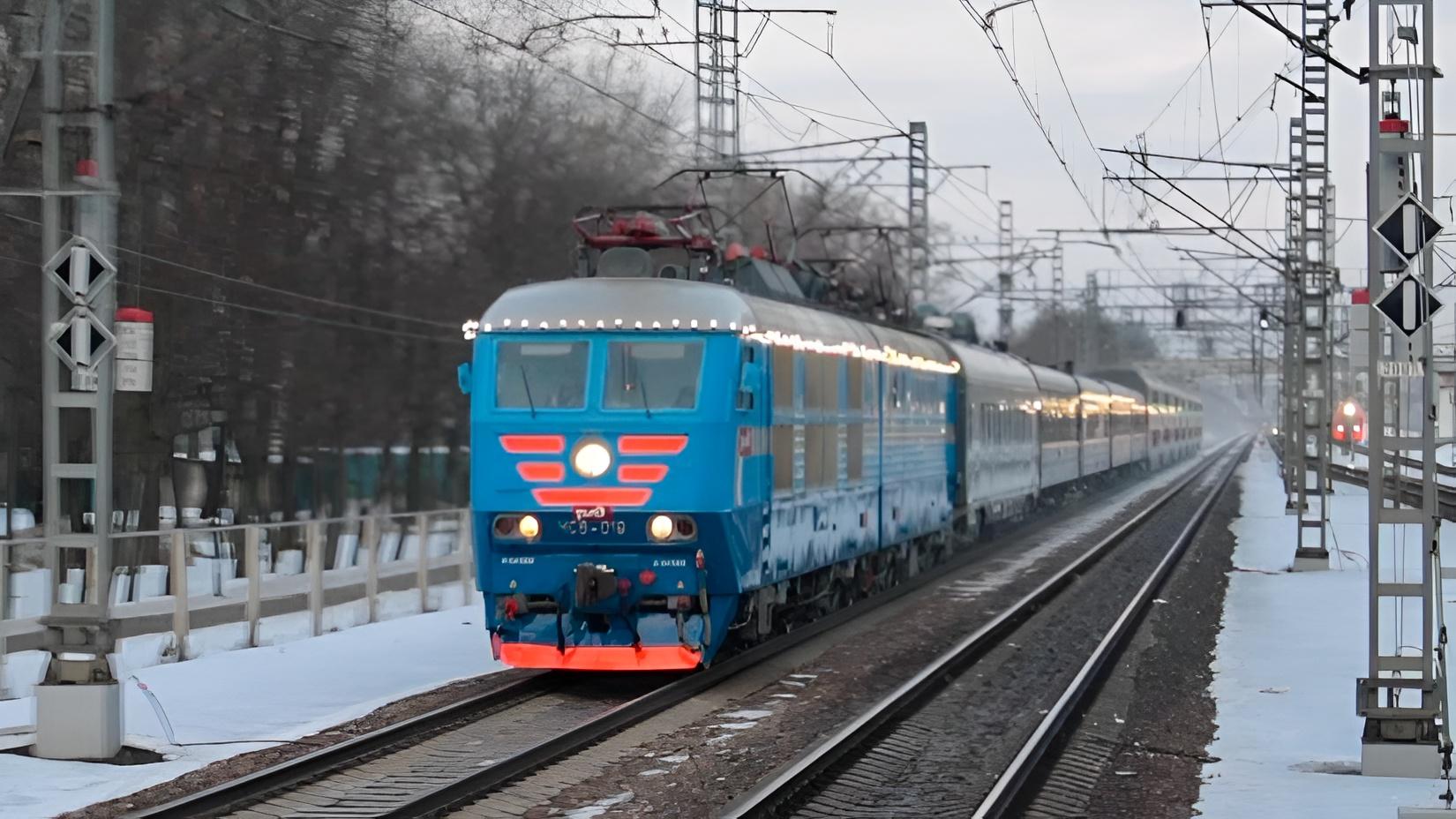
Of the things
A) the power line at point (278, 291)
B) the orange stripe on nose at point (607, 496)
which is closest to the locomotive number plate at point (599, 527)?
the orange stripe on nose at point (607, 496)

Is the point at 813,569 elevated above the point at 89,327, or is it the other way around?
the point at 89,327

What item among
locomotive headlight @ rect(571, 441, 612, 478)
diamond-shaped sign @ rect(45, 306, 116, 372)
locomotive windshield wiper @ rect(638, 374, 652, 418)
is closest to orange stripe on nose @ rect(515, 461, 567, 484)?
locomotive headlight @ rect(571, 441, 612, 478)

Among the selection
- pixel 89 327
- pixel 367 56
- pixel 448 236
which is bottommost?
pixel 89 327

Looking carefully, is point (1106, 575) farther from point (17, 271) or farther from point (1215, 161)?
point (17, 271)

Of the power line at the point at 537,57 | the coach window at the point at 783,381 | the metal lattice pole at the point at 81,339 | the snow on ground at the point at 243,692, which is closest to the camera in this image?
the snow on ground at the point at 243,692

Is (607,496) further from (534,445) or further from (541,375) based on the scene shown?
(541,375)

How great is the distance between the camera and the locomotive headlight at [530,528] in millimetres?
14258

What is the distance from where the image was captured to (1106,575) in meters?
26.2

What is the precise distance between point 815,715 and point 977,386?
1484 centimetres

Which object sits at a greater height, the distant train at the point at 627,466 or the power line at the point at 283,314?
the power line at the point at 283,314

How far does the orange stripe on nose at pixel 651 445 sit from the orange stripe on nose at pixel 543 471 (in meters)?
0.48

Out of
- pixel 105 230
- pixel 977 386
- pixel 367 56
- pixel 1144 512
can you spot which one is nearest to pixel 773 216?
pixel 1144 512

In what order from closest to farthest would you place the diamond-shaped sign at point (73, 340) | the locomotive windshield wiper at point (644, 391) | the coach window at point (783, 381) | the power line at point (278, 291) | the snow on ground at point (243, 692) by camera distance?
the snow on ground at point (243, 692) < the diamond-shaped sign at point (73, 340) < the locomotive windshield wiper at point (644, 391) < the coach window at point (783, 381) < the power line at point (278, 291)

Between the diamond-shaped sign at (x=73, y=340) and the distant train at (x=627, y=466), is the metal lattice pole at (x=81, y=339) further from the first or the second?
the distant train at (x=627, y=466)
